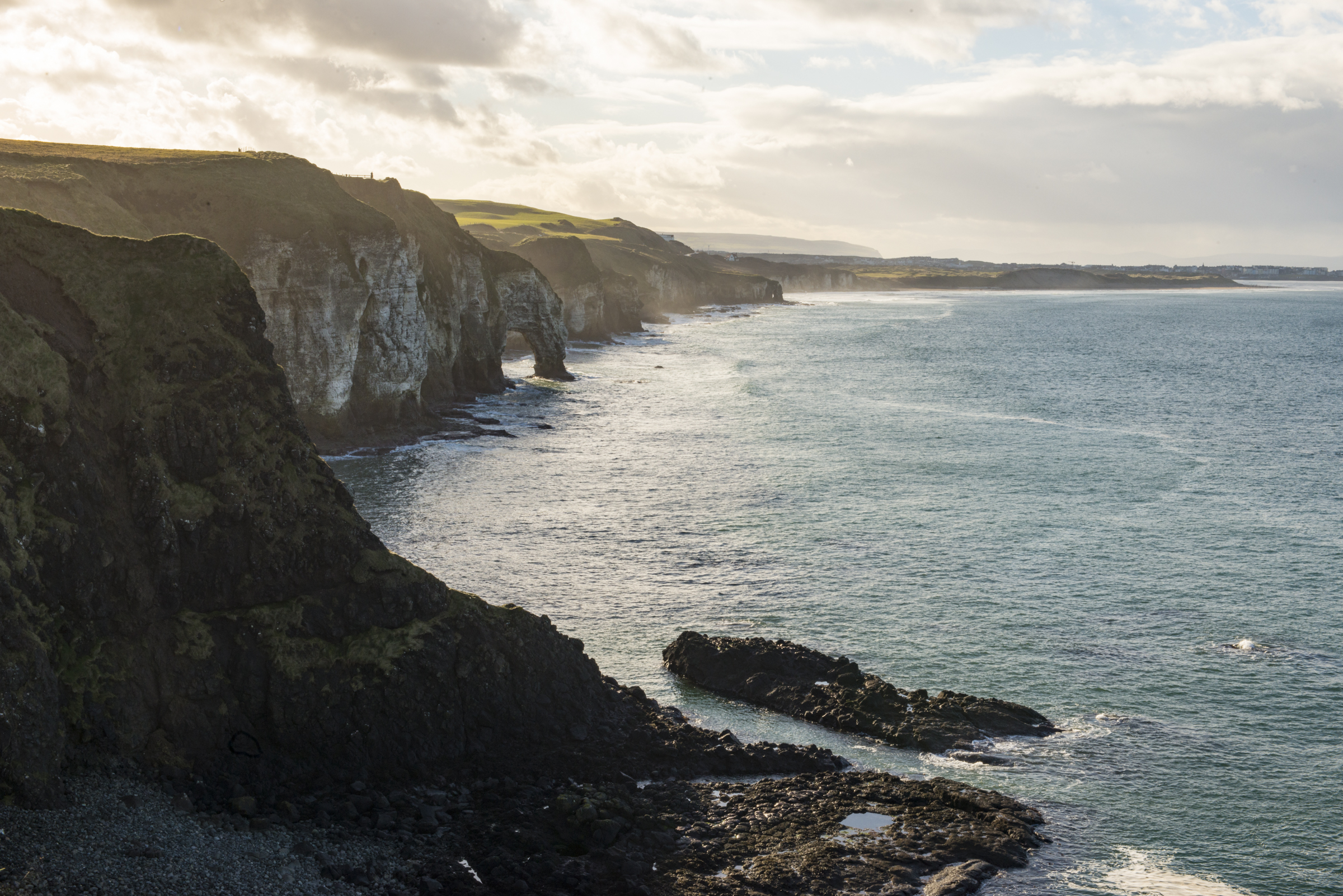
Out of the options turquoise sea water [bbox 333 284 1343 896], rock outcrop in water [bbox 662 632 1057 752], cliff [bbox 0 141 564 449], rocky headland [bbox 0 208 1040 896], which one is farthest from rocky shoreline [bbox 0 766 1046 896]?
cliff [bbox 0 141 564 449]

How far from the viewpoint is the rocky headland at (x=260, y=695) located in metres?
20.5

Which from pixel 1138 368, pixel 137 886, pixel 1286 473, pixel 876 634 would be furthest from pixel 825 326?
pixel 137 886

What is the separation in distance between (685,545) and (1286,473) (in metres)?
41.7

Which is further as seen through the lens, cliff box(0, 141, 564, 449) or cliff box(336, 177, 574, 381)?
cliff box(336, 177, 574, 381)

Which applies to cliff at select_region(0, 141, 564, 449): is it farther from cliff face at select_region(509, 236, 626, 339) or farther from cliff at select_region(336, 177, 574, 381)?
cliff face at select_region(509, 236, 626, 339)

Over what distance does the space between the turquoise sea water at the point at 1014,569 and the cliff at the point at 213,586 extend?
6010 millimetres

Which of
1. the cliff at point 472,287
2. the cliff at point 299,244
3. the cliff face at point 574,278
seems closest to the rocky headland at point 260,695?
the cliff at point 299,244

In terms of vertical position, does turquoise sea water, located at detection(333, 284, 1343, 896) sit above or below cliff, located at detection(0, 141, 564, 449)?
below

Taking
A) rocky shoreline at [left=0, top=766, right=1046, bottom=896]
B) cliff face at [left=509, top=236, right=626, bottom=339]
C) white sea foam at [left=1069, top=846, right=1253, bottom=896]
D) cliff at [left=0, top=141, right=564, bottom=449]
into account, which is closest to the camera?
rocky shoreline at [left=0, top=766, right=1046, bottom=896]

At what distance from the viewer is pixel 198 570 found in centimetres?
2542

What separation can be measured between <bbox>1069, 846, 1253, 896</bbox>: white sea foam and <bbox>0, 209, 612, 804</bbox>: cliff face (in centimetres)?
1333

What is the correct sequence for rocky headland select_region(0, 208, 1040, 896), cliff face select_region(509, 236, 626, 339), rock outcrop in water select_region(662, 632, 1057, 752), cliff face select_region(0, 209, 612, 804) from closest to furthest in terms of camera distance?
rocky headland select_region(0, 208, 1040, 896) < cliff face select_region(0, 209, 612, 804) < rock outcrop in water select_region(662, 632, 1057, 752) < cliff face select_region(509, 236, 626, 339)

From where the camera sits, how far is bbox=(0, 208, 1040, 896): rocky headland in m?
20.5

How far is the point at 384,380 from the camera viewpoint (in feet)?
229
